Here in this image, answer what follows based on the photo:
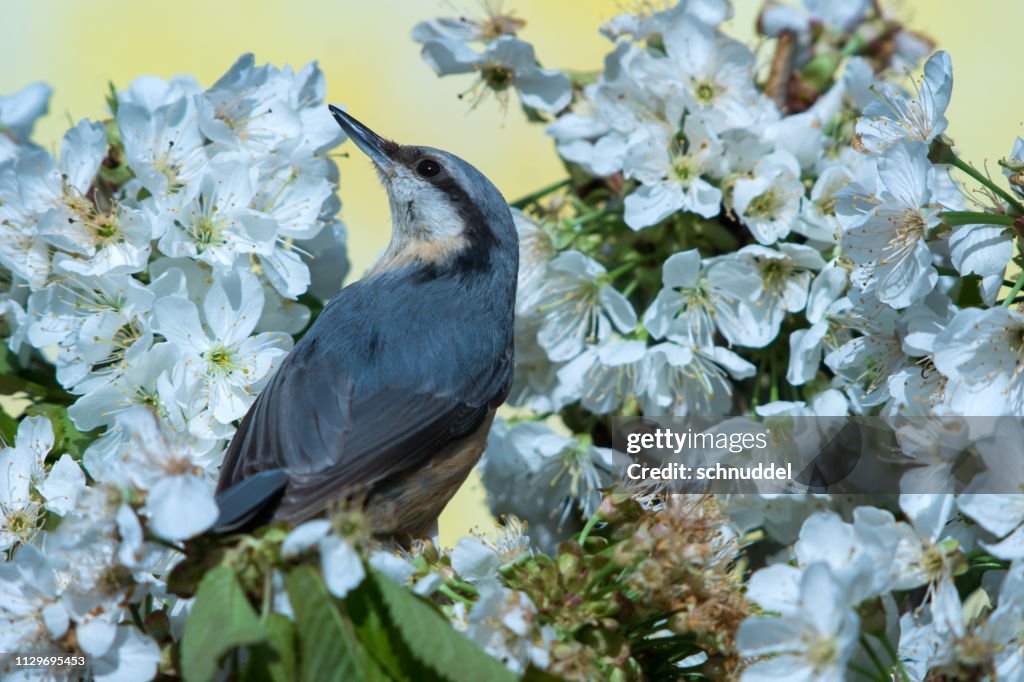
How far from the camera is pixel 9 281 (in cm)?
224

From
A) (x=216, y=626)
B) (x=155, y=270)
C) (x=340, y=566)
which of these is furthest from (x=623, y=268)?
(x=216, y=626)

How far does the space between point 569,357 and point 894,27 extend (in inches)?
51.3

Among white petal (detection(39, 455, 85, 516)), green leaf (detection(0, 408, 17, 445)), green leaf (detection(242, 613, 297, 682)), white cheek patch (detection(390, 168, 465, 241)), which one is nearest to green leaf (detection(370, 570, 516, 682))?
green leaf (detection(242, 613, 297, 682))

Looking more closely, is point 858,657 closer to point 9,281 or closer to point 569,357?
point 569,357

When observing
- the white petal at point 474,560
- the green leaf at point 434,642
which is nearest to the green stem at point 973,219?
the white petal at point 474,560

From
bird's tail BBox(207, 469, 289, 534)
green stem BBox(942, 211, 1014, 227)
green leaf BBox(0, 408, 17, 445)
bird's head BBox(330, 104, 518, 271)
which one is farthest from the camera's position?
bird's head BBox(330, 104, 518, 271)

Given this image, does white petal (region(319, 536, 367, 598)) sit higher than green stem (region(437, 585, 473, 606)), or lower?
higher

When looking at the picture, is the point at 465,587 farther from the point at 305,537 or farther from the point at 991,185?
the point at 991,185

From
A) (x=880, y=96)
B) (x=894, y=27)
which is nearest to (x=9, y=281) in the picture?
(x=880, y=96)

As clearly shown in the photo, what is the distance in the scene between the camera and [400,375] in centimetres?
221

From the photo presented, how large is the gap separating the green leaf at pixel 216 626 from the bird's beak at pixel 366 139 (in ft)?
4.29

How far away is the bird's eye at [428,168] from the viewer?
267cm

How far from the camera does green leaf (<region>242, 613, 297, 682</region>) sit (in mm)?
1352

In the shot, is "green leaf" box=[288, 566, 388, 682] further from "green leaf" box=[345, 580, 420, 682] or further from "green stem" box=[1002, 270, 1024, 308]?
"green stem" box=[1002, 270, 1024, 308]
